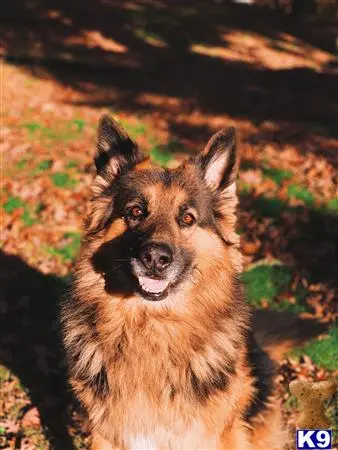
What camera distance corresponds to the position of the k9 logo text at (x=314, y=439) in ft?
16.1

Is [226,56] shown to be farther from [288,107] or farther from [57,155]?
[57,155]

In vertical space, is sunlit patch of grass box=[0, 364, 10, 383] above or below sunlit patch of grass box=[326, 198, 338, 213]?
above

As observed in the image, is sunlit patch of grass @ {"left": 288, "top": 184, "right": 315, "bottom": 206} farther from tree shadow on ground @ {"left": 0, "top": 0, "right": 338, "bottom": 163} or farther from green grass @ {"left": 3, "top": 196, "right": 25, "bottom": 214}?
green grass @ {"left": 3, "top": 196, "right": 25, "bottom": 214}

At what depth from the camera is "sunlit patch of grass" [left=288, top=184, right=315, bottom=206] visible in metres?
8.97

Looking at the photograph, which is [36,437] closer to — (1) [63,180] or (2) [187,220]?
(2) [187,220]

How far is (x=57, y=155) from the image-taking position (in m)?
10.3

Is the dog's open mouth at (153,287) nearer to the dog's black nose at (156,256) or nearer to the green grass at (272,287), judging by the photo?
the dog's black nose at (156,256)

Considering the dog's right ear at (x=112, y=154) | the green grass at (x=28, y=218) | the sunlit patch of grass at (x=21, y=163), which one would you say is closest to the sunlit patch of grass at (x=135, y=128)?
the sunlit patch of grass at (x=21, y=163)

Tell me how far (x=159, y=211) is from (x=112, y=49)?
49.0ft

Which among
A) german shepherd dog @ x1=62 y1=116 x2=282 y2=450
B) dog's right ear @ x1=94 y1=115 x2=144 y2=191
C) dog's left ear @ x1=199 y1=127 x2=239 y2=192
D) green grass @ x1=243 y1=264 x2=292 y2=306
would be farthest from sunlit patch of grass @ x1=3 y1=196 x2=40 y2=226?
dog's left ear @ x1=199 y1=127 x2=239 y2=192

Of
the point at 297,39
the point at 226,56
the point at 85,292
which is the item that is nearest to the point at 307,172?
the point at 85,292

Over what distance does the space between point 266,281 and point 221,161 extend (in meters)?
3.09

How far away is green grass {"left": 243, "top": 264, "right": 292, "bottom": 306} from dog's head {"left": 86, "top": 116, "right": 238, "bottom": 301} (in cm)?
263

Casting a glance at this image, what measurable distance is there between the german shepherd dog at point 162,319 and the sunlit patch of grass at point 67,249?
3275mm
